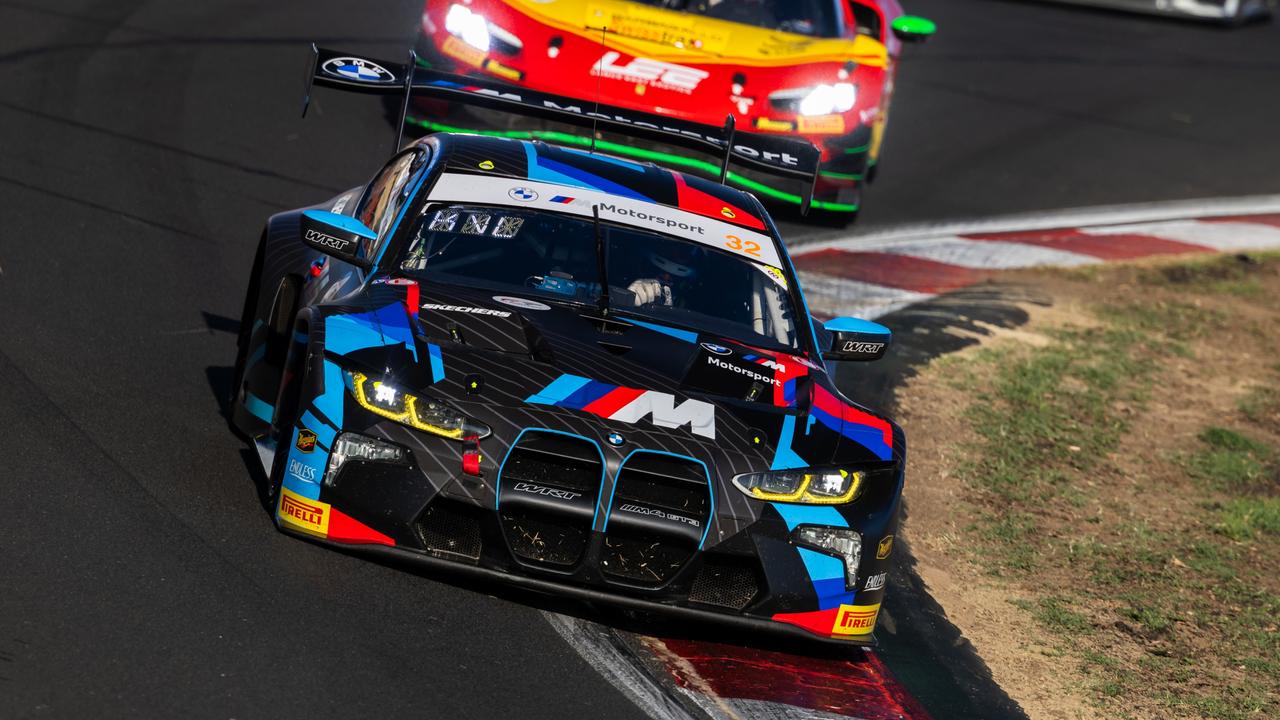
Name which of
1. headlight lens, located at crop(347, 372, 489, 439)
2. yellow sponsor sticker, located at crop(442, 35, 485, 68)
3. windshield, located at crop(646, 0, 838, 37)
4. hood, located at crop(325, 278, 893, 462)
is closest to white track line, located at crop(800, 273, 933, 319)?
windshield, located at crop(646, 0, 838, 37)

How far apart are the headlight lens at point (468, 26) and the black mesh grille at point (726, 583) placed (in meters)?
5.74

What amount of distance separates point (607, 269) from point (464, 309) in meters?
0.71

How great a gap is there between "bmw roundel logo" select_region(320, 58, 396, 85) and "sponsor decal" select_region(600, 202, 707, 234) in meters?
1.59

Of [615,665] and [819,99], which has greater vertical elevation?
[819,99]

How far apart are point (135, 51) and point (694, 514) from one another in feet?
29.1

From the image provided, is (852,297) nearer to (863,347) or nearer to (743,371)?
(863,347)

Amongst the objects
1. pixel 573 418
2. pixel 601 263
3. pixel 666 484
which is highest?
pixel 601 263

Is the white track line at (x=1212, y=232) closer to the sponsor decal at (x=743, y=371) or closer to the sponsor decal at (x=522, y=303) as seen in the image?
the sponsor decal at (x=743, y=371)

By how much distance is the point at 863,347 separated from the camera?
652 cm

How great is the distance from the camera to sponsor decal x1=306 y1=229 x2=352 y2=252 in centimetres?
605

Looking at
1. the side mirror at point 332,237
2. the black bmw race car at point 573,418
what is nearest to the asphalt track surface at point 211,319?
the black bmw race car at point 573,418

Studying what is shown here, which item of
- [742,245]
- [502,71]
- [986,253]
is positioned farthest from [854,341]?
[986,253]

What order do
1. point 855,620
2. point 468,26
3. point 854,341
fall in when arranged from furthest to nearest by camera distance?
point 468,26 < point 854,341 < point 855,620

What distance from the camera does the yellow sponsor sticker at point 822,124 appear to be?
35.2 feet
